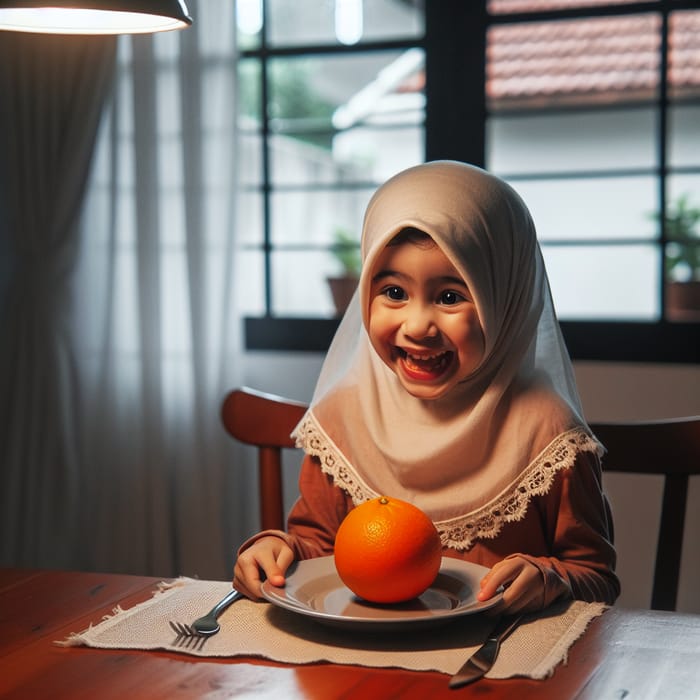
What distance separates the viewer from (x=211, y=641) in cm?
105

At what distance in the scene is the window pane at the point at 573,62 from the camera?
2.70 m

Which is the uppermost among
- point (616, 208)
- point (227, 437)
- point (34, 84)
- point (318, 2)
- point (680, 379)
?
point (318, 2)

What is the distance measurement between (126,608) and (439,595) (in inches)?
13.5

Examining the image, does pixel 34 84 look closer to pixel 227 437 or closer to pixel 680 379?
pixel 227 437

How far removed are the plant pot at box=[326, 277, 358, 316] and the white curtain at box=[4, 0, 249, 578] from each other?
296 millimetres

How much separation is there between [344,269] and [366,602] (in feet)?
6.61

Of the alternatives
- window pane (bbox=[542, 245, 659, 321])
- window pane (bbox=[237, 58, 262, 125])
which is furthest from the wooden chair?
window pane (bbox=[237, 58, 262, 125])

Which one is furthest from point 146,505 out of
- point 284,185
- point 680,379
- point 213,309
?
point 680,379

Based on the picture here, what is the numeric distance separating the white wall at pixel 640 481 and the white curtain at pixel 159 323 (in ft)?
3.24

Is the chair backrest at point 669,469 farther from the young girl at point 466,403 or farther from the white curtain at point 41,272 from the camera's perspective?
the white curtain at point 41,272

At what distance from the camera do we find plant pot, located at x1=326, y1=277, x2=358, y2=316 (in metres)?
2.97

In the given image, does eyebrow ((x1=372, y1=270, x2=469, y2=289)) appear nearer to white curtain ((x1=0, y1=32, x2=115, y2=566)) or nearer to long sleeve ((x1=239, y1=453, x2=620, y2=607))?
long sleeve ((x1=239, y1=453, x2=620, y2=607))

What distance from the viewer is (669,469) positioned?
1495 millimetres

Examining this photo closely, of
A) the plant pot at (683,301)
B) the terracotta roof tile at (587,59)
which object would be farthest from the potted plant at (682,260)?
the terracotta roof tile at (587,59)
